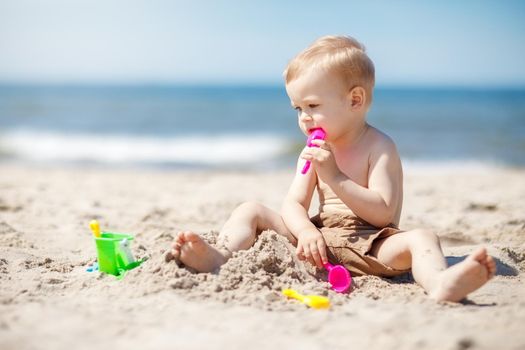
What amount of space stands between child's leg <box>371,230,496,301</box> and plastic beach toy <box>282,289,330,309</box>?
1.50 ft

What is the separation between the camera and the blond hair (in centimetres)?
267

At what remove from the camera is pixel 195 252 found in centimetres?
240

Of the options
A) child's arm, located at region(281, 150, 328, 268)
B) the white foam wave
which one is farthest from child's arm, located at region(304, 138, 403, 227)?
the white foam wave

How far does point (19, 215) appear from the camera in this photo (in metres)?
4.22

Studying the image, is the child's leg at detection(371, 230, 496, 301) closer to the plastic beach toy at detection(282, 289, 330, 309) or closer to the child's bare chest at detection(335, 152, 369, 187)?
the child's bare chest at detection(335, 152, 369, 187)

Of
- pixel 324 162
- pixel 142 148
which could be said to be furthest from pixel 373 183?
pixel 142 148

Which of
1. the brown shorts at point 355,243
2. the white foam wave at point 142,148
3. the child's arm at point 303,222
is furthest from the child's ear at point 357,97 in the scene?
the white foam wave at point 142,148

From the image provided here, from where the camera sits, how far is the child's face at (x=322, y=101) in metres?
2.67

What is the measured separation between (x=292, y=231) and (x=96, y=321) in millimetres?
1117

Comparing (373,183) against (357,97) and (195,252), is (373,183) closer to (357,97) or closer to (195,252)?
(357,97)

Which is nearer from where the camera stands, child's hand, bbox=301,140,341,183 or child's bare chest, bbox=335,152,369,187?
child's hand, bbox=301,140,341,183

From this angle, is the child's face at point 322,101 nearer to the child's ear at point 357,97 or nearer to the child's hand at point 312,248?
the child's ear at point 357,97

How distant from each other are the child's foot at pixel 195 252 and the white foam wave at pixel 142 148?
306 inches

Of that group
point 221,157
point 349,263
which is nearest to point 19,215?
point 349,263
